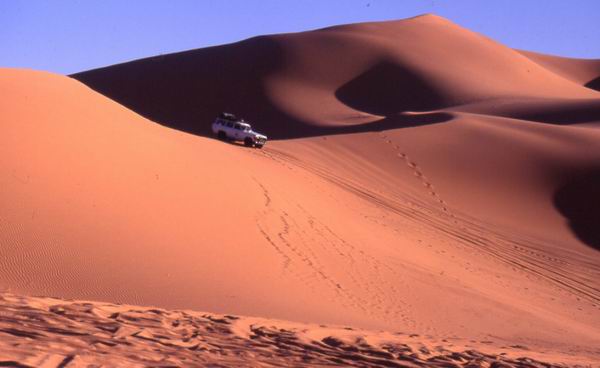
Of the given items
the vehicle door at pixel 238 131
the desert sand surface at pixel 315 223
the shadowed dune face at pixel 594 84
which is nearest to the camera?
the desert sand surface at pixel 315 223

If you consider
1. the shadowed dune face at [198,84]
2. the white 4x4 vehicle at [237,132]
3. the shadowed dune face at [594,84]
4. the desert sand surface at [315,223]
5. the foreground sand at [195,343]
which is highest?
the shadowed dune face at [594,84]

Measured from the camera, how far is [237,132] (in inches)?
1220

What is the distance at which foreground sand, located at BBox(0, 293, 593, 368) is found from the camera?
7.63 m

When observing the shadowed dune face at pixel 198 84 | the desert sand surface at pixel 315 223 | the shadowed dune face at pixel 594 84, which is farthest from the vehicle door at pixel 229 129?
the shadowed dune face at pixel 594 84

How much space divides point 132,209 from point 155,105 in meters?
48.4

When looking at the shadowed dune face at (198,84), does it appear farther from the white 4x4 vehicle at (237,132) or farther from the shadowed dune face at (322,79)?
the white 4x4 vehicle at (237,132)

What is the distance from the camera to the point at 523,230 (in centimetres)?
2362

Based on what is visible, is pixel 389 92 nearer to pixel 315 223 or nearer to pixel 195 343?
pixel 315 223

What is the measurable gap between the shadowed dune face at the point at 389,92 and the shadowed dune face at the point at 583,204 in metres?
29.1

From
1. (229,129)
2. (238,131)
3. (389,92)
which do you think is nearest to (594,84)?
(389,92)

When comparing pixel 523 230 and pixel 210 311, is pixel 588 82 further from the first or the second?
pixel 210 311

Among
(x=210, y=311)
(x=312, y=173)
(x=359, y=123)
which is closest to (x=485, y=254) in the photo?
(x=312, y=173)

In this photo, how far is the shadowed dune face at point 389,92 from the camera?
5775cm

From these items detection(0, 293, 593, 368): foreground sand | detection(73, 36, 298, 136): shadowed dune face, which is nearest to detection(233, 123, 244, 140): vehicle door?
detection(73, 36, 298, 136): shadowed dune face
